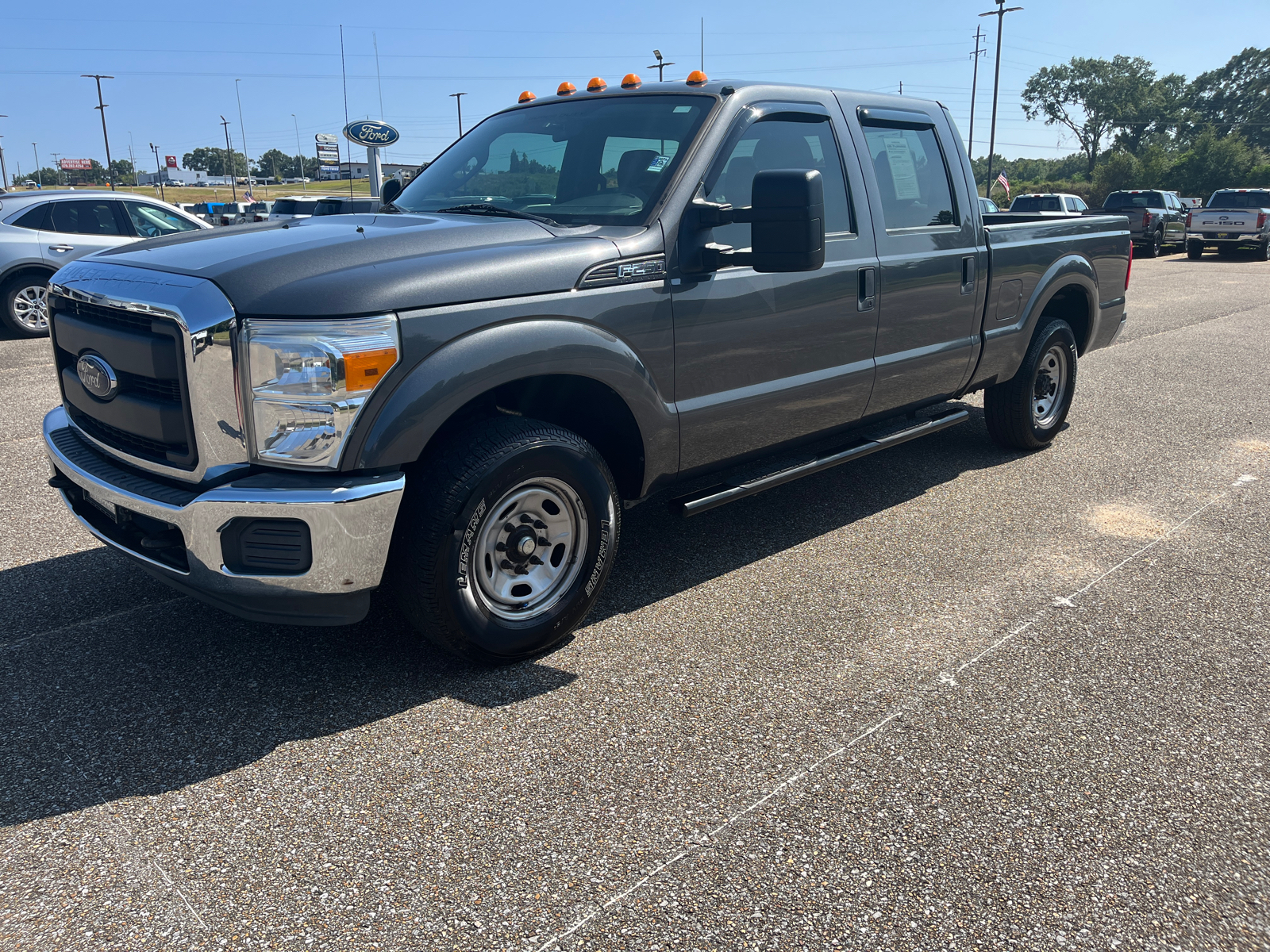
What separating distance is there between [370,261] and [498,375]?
52cm

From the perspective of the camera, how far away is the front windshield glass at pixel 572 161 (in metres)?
3.73

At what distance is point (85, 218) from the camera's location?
11.4 meters

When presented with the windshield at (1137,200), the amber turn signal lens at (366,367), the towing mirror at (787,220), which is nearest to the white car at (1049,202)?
the windshield at (1137,200)

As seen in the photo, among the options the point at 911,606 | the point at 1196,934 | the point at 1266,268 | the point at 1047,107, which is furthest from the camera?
the point at 1047,107

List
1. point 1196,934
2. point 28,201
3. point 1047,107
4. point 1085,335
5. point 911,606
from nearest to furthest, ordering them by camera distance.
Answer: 1. point 1196,934
2. point 911,606
3. point 1085,335
4. point 28,201
5. point 1047,107

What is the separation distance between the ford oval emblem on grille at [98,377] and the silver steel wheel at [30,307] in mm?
9274

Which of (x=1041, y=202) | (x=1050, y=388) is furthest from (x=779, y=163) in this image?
(x=1041, y=202)

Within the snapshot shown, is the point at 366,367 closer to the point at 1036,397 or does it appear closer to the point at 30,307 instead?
the point at 1036,397

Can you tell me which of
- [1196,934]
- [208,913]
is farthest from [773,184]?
[208,913]

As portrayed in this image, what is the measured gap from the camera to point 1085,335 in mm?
6344

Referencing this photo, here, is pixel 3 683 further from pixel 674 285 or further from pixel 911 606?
pixel 911 606

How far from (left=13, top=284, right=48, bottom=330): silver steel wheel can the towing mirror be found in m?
10.6

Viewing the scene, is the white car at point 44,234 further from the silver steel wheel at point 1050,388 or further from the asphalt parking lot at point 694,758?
the silver steel wheel at point 1050,388

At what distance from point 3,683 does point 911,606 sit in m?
3.29
